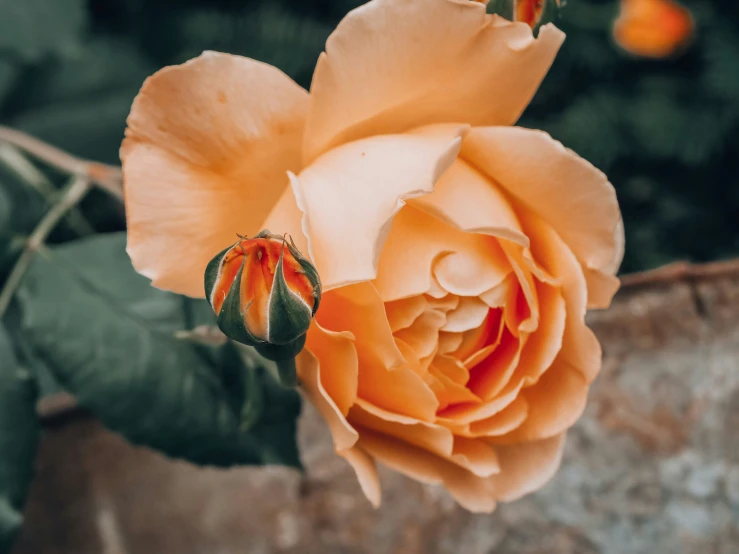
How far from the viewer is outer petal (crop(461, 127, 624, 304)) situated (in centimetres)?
33

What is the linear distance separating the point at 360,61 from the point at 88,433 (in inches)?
21.2

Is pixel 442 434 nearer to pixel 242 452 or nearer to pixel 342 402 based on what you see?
pixel 342 402

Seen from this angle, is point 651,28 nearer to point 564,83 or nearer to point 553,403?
point 564,83

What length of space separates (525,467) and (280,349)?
18 centimetres

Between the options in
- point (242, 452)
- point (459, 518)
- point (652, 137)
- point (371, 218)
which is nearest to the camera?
point (371, 218)

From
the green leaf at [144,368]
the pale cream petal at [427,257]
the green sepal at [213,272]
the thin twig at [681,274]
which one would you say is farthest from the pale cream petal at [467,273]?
the thin twig at [681,274]


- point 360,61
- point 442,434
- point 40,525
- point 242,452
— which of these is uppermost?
point 360,61

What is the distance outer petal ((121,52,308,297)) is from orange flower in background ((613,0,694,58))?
69cm

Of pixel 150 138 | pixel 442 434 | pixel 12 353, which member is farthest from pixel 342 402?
pixel 12 353

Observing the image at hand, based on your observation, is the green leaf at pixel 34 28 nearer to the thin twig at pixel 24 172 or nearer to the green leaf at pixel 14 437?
the thin twig at pixel 24 172

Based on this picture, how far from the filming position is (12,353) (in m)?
0.51

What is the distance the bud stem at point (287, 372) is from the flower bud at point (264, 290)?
0.04 m

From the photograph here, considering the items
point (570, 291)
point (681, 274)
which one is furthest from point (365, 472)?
point (681, 274)

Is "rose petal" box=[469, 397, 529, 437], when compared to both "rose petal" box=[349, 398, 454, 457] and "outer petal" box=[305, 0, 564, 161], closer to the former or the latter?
"rose petal" box=[349, 398, 454, 457]
